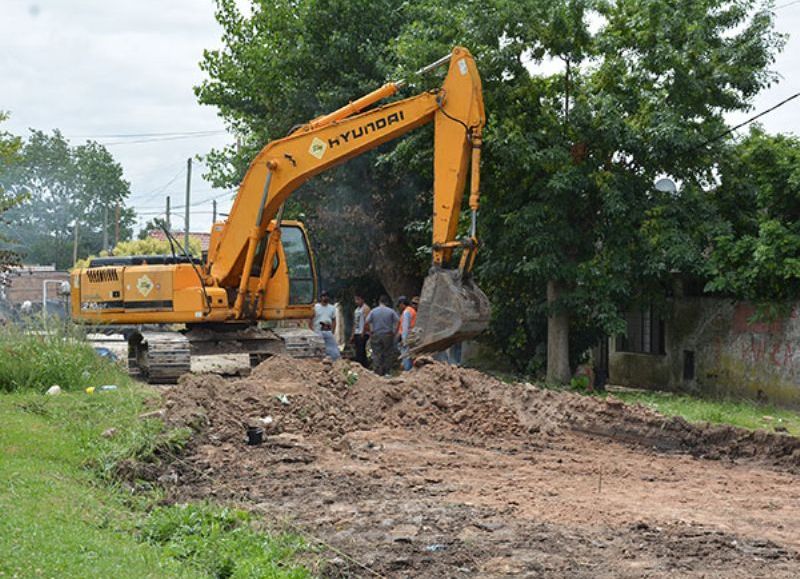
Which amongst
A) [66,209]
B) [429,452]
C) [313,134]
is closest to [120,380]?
[313,134]

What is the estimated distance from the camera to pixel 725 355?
2192 cm

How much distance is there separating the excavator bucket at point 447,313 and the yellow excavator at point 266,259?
85cm

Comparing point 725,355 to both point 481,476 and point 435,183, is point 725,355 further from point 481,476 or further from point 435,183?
point 481,476

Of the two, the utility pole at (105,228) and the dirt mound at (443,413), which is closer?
the dirt mound at (443,413)

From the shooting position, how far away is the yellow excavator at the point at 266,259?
1739 cm

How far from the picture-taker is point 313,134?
18984 millimetres

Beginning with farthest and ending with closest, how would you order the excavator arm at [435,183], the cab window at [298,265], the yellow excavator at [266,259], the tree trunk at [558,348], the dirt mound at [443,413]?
the tree trunk at [558,348] → the cab window at [298,265] → the yellow excavator at [266,259] → the excavator arm at [435,183] → the dirt mound at [443,413]

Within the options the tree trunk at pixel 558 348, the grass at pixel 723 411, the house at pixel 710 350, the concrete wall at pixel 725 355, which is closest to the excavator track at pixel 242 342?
the tree trunk at pixel 558 348

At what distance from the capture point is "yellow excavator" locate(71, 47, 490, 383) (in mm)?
17391

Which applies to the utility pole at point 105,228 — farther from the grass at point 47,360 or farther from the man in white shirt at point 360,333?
the grass at point 47,360

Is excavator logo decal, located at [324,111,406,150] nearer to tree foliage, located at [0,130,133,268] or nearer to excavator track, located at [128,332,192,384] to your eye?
excavator track, located at [128,332,192,384]

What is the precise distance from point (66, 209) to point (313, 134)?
6630 cm

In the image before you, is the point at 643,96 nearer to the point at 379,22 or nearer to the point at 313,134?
the point at 313,134

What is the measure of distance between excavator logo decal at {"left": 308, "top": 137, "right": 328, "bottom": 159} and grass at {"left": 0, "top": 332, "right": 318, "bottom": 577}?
664 centimetres
